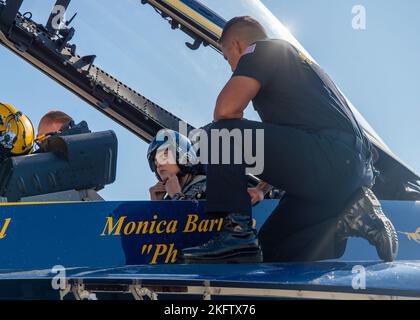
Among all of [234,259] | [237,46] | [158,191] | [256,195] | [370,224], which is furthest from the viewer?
[158,191]

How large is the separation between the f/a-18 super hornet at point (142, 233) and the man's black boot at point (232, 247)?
12cm

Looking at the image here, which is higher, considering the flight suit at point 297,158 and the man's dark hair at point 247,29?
the man's dark hair at point 247,29

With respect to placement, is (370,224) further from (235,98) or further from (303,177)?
(235,98)

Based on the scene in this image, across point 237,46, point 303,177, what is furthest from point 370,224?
point 237,46

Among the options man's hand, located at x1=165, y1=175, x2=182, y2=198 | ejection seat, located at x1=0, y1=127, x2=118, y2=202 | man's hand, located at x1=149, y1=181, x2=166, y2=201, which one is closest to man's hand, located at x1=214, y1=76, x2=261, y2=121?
man's hand, located at x1=165, y1=175, x2=182, y2=198

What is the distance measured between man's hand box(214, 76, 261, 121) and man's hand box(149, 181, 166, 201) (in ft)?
3.96

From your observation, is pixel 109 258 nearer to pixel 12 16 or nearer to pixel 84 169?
pixel 84 169

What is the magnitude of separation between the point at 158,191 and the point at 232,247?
4.17ft

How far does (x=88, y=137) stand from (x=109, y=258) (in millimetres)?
1190

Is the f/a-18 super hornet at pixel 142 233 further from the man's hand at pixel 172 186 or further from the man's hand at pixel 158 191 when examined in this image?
the man's hand at pixel 172 186

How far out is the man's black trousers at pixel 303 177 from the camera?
263 cm

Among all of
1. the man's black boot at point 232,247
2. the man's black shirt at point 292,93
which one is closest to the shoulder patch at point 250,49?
the man's black shirt at point 292,93

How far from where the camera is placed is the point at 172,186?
3660mm
